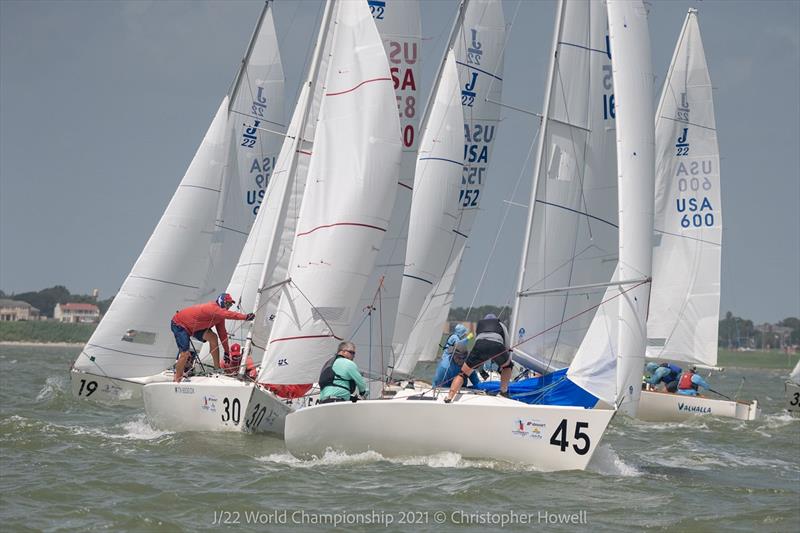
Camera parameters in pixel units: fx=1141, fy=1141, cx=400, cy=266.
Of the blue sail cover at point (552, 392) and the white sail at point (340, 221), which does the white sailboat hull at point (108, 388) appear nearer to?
the white sail at point (340, 221)

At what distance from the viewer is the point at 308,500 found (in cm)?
1026

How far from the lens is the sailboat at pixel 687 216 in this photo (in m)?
26.7

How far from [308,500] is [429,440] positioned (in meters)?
2.13

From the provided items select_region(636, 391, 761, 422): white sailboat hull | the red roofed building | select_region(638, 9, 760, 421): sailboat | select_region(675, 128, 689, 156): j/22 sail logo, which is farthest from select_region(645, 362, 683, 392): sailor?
the red roofed building

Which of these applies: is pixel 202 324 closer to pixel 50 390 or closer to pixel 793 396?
pixel 50 390

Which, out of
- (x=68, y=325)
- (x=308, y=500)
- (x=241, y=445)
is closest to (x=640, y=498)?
(x=308, y=500)

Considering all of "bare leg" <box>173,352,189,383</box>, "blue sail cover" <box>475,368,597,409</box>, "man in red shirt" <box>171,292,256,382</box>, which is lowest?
"bare leg" <box>173,352,189,383</box>

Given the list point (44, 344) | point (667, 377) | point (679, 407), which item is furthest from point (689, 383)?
point (44, 344)

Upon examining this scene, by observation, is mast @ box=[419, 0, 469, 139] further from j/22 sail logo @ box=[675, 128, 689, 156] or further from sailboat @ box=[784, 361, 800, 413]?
sailboat @ box=[784, 361, 800, 413]

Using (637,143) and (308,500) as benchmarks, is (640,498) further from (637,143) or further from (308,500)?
(637,143)

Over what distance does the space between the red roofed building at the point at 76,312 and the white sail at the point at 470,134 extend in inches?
5017

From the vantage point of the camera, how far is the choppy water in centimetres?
961

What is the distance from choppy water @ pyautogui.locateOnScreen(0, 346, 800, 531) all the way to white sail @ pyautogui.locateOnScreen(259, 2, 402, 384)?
1.33 metres

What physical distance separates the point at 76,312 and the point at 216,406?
13583 cm
